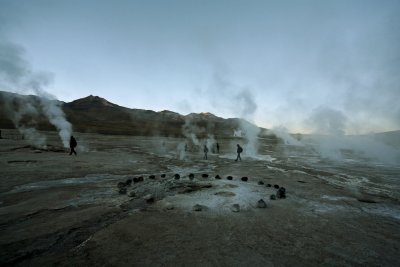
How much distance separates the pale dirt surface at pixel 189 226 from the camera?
18.5 ft

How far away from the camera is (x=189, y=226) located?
7.40 m

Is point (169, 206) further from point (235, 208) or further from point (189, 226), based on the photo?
point (235, 208)

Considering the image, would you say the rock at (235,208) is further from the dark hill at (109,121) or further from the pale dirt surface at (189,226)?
the dark hill at (109,121)

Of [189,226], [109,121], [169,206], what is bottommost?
[189,226]

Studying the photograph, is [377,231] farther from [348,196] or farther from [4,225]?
[4,225]

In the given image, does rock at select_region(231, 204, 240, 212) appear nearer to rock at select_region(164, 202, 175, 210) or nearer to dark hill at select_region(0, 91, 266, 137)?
rock at select_region(164, 202, 175, 210)

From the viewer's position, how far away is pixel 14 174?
46.1ft

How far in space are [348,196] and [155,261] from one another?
397 inches

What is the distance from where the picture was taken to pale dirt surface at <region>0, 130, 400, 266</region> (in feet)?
18.5

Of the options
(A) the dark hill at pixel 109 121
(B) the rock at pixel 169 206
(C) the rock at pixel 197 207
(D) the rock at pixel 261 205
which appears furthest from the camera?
(A) the dark hill at pixel 109 121

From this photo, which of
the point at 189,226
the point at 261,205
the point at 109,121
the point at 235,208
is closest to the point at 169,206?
the point at 189,226

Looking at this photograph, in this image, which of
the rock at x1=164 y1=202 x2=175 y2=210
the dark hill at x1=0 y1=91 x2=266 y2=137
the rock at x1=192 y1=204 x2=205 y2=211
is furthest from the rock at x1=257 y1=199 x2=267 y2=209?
the dark hill at x1=0 y1=91 x2=266 y2=137

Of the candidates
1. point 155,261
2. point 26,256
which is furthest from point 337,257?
point 26,256

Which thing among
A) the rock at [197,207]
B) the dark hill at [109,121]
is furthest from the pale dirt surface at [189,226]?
the dark hill at [109,121]
